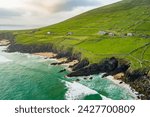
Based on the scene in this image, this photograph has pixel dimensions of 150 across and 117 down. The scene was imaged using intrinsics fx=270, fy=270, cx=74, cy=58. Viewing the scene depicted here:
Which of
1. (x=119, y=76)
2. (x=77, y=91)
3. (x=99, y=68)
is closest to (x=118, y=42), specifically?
(x=99, y=68)

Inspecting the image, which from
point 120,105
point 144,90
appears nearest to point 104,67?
point 144,90

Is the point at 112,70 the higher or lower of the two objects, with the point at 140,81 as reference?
higher

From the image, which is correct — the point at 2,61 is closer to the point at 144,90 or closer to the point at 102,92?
the point at 102,92

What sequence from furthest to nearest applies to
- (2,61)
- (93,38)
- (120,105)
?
(93,38) → (2,61) → (120,105)

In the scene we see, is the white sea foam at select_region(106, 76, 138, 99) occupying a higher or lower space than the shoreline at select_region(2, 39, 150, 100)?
lower

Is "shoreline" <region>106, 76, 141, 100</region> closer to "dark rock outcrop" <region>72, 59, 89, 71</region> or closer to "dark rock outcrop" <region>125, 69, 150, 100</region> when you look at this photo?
"dark rock outcrop" <region>125, 69, 150, 100</region>

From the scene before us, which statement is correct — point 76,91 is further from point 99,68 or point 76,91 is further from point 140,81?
point 99,68

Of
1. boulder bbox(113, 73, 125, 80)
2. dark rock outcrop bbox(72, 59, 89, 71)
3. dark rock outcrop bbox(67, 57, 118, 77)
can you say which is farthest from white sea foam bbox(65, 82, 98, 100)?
dark rock outcrop bbox(72, 59, 89, 71)

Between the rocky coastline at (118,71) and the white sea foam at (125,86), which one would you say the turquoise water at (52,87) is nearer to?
the white sea foam at (125,86)

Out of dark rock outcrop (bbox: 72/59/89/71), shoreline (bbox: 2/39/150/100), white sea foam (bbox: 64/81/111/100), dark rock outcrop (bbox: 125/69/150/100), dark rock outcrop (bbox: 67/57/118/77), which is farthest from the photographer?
dark rock outcrop (bbox: 72/59/89/71)
